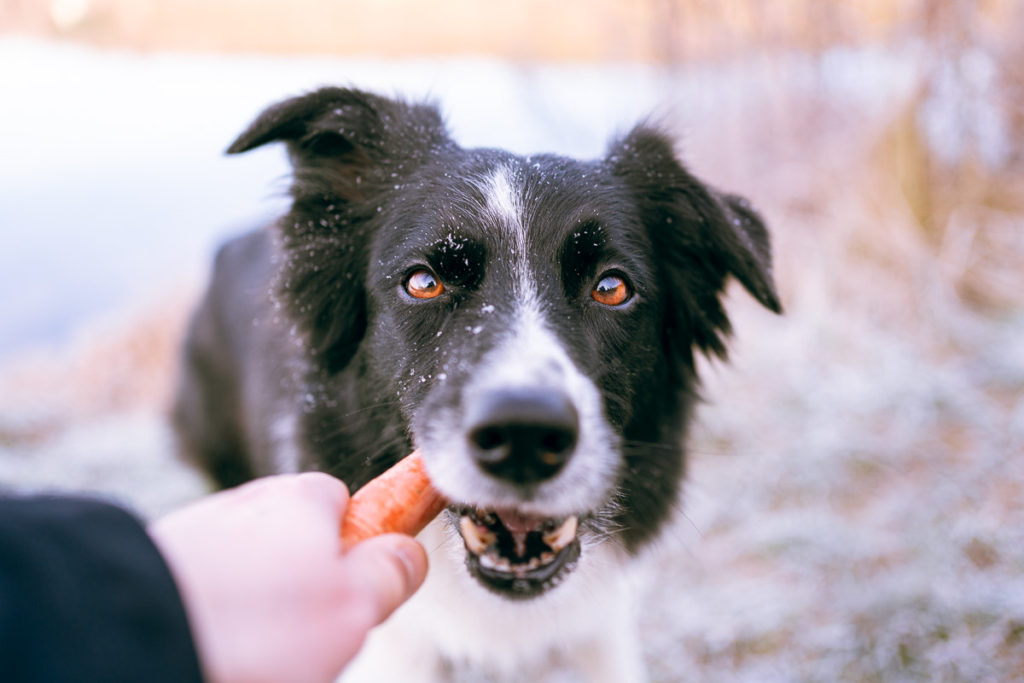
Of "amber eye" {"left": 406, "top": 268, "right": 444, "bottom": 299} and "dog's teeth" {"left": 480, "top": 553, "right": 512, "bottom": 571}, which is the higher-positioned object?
"amber eye" {"left": 406, "top": 268, "right": 444, "bottom": 299}

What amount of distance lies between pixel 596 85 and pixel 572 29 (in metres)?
0.68

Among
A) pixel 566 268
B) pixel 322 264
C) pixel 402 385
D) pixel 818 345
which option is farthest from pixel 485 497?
pixel 818 345

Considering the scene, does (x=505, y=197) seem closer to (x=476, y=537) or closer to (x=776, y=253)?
(x=476, y=537)

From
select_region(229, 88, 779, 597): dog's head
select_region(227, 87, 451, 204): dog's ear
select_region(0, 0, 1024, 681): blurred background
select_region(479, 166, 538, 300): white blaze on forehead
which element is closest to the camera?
select_region(229, 88, 779, 597): dog's head

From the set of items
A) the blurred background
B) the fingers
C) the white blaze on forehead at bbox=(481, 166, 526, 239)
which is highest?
the white blaze on forehead at bbox=(481, 166, 526, 239)

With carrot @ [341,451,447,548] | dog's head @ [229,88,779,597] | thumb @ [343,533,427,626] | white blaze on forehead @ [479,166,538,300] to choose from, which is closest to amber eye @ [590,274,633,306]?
dog's head @ [229,88,779,597]

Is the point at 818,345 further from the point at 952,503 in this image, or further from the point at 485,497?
the point at 485,497

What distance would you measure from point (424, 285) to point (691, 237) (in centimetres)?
106

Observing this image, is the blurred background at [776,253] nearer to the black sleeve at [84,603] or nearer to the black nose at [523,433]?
the black nose at [523,433]

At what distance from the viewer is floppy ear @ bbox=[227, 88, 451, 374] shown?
256 cm

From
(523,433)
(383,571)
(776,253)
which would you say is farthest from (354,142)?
(776,253)

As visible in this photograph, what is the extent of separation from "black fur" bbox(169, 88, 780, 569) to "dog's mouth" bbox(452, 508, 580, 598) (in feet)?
0.87

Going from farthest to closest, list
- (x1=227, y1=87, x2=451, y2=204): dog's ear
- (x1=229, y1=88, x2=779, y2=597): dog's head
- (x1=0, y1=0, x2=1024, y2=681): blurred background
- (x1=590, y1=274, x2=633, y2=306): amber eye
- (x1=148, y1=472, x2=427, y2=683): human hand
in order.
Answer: (x1=0, y1=0, x2=1024, y2=681): blurred background
(x1=227, y1=87, x2=451, y2=204): dog's ear
(x1=590, y1=274, x2=633, y2=306): amber eye
(x1=229, y1=88, x2=779, y2=597): dog's head
(x1=148, y1=472, x2=427, y2=683): human hand

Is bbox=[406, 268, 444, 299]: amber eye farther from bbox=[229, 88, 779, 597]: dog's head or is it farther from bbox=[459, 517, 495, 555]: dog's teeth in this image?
bbox=[459, 517, 495, 555]: dog's teeth
